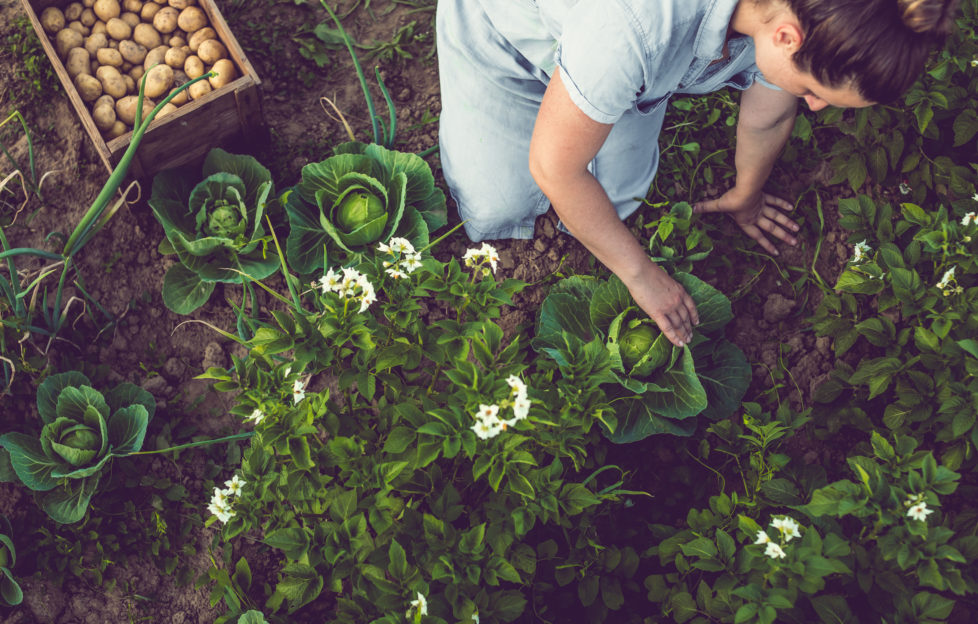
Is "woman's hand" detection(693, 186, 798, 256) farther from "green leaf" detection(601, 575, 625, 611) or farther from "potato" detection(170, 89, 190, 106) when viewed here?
"potato" detection(170, 89, 190, 106)

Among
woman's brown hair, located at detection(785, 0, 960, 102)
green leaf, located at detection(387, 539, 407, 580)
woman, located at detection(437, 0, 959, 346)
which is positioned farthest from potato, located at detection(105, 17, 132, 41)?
woman's brown hair, located at detection(785, 0, 960, 102)

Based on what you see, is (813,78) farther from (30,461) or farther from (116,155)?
(30,461)

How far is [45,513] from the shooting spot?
6.09ft

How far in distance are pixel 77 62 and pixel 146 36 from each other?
0.22 meters

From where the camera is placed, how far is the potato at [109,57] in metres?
2.00

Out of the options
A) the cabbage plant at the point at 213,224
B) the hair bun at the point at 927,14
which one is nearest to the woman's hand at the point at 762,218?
the hair bun at the point at 927,14

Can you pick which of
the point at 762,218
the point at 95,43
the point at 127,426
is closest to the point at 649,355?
the point at 762,218

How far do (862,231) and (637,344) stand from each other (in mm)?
743

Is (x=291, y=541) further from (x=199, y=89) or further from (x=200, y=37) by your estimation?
(x=200, y=37)

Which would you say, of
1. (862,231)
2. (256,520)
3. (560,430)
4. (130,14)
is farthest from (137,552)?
(862,231)

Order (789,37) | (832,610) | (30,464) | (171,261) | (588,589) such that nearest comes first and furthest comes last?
1. (789,37)
2. (832,610)
3. (588,589)
4. (30,464)
5. (171,261)

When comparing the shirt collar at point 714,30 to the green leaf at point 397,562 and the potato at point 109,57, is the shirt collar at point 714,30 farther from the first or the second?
the potato at point 109,57

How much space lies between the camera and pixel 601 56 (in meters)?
1.33

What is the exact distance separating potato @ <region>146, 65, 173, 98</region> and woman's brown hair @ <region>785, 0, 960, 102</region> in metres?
1.69
